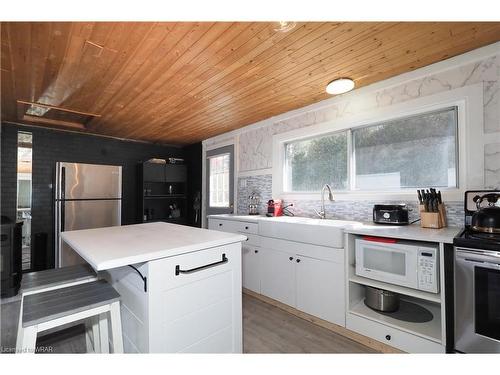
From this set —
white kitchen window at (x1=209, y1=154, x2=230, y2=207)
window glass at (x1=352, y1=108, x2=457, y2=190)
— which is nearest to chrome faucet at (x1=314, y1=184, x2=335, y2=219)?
window glass at (x1=352, y1=108, x2=457, y2=190)

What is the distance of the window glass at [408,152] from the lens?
6.35ft

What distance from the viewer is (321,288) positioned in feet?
6.73

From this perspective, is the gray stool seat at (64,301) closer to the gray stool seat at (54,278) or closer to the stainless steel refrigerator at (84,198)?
the gray stool seat at (54,278)

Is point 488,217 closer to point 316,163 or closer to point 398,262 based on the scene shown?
point 398,262

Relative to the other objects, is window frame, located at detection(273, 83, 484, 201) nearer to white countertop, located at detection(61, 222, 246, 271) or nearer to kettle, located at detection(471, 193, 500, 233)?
kettle, located at detection(471, 193, 500, 233)

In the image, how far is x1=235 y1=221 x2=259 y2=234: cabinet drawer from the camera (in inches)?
105

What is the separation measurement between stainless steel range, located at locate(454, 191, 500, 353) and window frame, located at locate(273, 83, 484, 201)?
0.55 m

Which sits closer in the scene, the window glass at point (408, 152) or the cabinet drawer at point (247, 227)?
the window glass at point (408, 152)

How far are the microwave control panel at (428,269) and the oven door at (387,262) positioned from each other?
3 centimetres

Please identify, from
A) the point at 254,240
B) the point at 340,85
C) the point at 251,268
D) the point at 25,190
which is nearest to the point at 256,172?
the point at 254,240

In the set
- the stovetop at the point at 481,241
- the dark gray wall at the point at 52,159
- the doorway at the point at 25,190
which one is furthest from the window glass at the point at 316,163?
the doorway at the point at 25,190

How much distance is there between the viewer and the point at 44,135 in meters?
3.61

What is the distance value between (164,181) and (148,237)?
340 centimetres
